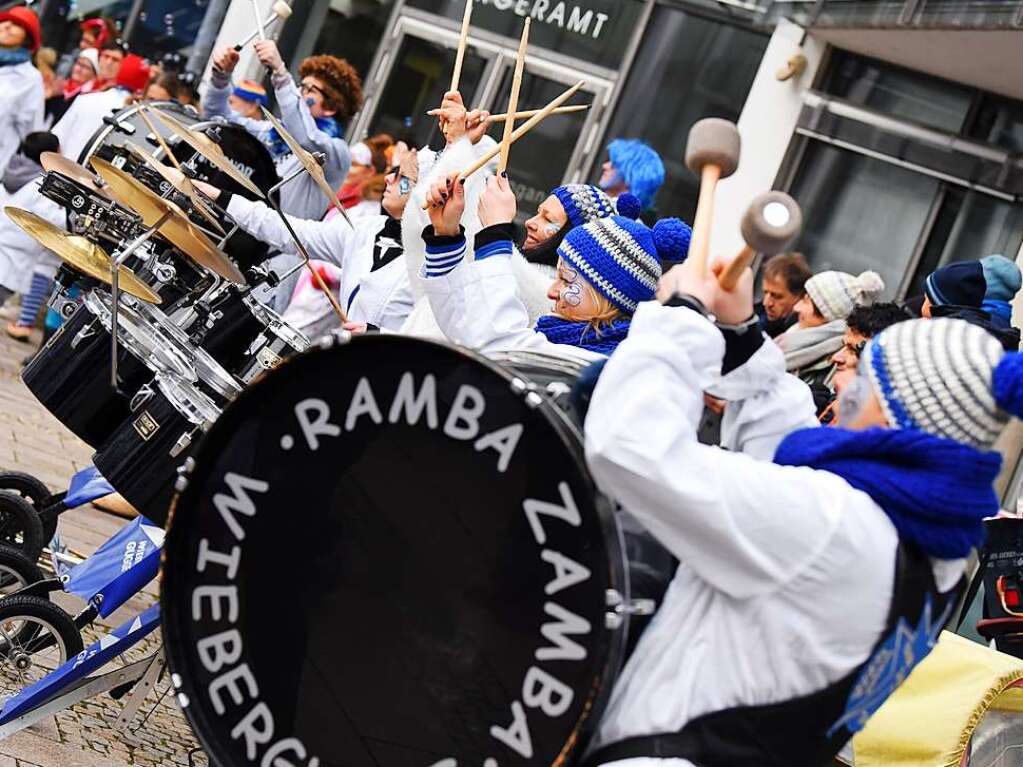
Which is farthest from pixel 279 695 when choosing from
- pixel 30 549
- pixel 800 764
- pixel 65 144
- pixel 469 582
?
pixel 65 144

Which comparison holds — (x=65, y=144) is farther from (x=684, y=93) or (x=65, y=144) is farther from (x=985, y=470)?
(x=985, y=470)

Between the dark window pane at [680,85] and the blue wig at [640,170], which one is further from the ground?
the dark window pane at [680,85]

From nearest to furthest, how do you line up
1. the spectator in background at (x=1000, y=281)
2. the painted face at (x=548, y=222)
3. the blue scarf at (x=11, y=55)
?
1. the painted face at (x=548, y=222)
2. the spectator in background at (x=1000, y=281)
3. the blue scarf at (x=11, y=55)

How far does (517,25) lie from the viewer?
→ 1219 centimetres

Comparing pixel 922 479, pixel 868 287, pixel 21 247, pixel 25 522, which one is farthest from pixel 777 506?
pixel 21 247

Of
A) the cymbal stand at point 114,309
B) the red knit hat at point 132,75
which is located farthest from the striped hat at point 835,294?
the red knit hat at point 132,75

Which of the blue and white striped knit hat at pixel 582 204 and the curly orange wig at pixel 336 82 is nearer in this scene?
the blue and white striped knit hat at pixel 582 204

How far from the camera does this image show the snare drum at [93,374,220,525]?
382 centimetres

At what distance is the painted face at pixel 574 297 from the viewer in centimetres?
353

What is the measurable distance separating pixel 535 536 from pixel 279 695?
0.50 metres

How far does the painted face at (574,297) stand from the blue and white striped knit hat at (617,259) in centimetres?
2

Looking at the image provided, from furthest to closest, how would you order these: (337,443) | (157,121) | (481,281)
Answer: (157,121)
(481,281)
(337,443)

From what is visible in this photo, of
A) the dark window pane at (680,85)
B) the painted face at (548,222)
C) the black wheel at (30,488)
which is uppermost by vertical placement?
the dark window pane at (680,85)

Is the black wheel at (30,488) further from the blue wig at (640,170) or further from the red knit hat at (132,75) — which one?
the red knit hat at (132,75)
